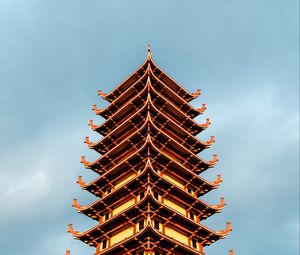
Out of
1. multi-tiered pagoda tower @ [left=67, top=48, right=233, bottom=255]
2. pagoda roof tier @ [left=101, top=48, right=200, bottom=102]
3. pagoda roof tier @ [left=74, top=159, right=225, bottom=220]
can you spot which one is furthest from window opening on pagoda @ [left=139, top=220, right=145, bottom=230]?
pagoda roof tier @ [left=101, top=48, right=200, bottom=102]

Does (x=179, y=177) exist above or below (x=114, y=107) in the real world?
below

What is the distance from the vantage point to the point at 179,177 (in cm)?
3269

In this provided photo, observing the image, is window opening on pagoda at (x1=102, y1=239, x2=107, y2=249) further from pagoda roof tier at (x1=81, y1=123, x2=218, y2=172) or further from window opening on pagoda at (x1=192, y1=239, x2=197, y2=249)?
pagoda roof tier at (x1=81, y1=123, x2=218, y2=172)

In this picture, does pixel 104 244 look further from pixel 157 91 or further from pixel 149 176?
pixel 157 91

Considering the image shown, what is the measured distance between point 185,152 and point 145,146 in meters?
6.09

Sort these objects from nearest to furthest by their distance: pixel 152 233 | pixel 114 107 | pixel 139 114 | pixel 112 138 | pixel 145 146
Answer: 1. pixel 152 233
2. pixel 145 146
3. pixel 139 114
4. pixel 112 138
5. pixel 114 107

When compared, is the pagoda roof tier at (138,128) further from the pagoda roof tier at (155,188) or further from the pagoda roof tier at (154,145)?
the pagoda roof tier at (155,188)

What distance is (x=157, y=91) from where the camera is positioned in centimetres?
3909

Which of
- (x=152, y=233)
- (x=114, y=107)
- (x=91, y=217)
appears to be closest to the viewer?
(x=152, y=233)

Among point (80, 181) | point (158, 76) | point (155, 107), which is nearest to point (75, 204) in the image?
point (80, 181)

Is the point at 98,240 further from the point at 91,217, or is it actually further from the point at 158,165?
the point at 158,165

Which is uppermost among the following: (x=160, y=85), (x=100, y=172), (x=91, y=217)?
(x=160, y=85)

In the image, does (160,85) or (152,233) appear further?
(160,85)

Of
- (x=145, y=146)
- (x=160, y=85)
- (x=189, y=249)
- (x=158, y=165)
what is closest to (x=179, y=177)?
(x=158, y=165)
